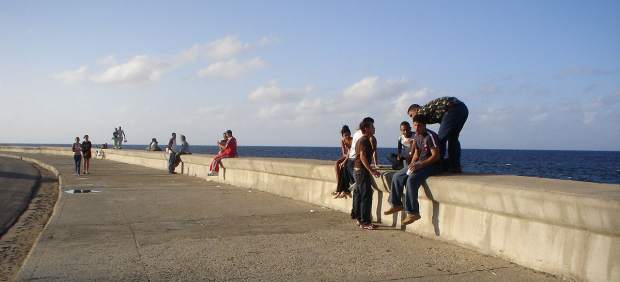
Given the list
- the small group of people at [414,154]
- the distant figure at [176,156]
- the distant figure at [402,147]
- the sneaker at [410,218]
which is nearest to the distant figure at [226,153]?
the distant figure at [176,156]

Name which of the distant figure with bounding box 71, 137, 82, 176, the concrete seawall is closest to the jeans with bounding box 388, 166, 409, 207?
the concrete seawall

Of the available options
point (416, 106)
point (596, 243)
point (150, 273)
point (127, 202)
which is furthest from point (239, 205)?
point (596, 243)

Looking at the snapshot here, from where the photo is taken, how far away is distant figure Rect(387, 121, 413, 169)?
880cm

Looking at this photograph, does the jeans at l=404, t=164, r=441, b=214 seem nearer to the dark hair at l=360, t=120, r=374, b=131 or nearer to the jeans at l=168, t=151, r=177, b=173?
the dark hair at l=360, t=120, r=374, b=131

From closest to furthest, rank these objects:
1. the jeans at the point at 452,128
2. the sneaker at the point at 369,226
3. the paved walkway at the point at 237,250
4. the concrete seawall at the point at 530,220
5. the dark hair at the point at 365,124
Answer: the concrete seawall at the point at 530,220, the paved walkway at the point at 237,250, the jeans at the point at 452,128, the sneaker at the point at 369,226, the dark hair at the point at 365,124

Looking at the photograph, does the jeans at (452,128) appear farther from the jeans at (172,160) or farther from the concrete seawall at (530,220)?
the jeans at (172,160)

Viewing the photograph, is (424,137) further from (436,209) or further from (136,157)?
(136,157)

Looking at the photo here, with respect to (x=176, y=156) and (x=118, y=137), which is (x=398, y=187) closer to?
(x=176, y=156)

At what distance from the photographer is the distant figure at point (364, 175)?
8.39 m

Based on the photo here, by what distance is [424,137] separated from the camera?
767 centimetres

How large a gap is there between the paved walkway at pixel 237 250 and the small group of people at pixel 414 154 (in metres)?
0.41

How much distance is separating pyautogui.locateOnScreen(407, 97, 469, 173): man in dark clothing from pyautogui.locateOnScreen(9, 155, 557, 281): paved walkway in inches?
53.7

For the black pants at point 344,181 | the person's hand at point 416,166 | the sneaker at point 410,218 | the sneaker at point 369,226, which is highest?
the person's hand at point 416,166

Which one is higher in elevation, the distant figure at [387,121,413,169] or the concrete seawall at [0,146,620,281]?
the distant figure at [387,121,413,169]
